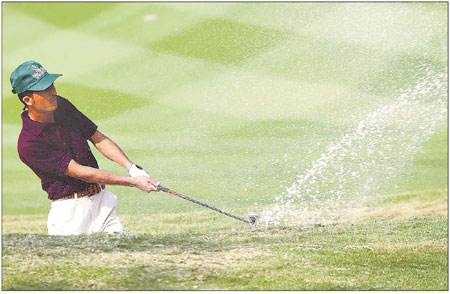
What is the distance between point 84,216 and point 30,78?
1.05 meters

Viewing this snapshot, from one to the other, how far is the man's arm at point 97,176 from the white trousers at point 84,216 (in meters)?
0.22

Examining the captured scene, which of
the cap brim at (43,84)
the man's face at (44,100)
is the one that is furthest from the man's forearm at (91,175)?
the cap brim at (43,84)

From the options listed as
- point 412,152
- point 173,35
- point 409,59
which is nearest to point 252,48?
point 173,35

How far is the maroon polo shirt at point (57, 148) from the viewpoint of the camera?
4668 mm

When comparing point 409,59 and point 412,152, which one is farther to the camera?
point 409,59

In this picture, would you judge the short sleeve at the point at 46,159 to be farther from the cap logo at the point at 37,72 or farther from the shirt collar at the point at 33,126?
the cap logo at the point at 37,72

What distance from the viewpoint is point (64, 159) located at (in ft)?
15.3

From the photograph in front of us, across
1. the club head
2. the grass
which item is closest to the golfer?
the grass

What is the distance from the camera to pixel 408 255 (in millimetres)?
5266

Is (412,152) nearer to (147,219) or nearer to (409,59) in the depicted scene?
(409,59)

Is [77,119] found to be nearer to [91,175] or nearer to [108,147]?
[108,147]

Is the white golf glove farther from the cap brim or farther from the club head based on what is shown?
the club head

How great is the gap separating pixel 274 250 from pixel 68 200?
1.61m

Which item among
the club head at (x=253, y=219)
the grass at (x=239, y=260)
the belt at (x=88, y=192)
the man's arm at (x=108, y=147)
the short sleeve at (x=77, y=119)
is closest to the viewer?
the grass at (x=239, y=260)
